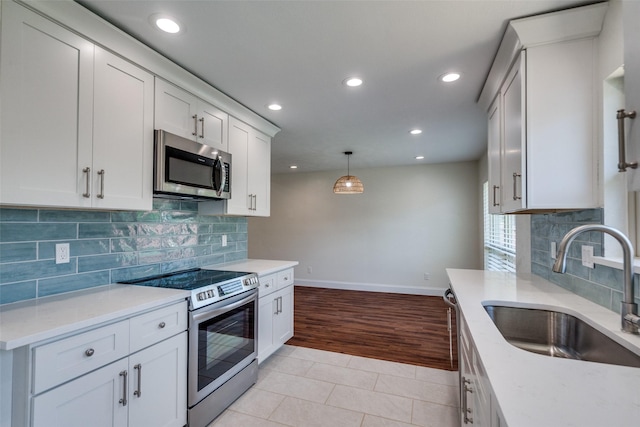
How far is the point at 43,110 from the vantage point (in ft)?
4.79

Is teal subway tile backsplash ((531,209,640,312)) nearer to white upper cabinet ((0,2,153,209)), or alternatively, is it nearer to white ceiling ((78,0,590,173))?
white ceiling ((78,0,590,173))

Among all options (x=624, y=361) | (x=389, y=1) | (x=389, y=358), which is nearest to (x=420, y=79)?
(x=389, y=1)

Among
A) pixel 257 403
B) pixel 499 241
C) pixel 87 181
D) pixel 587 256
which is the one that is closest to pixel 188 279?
pixel 87 181

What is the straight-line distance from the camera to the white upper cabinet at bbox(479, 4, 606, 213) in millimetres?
1564

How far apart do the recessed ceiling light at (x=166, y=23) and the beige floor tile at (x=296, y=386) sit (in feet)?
8.55

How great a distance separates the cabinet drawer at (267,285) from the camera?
8.90 ft

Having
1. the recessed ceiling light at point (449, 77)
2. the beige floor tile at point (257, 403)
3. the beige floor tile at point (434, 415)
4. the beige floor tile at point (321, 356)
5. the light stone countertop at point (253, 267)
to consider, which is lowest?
the beige floor tile at point (321, 356)

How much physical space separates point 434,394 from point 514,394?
6.32 ft

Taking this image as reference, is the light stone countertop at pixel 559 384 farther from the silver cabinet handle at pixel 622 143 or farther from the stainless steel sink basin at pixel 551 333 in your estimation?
the silver cabinet handle at pixel 622 143

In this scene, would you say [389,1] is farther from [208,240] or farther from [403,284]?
[403,284]

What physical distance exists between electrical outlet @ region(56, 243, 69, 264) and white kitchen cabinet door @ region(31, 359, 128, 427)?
2.45ft

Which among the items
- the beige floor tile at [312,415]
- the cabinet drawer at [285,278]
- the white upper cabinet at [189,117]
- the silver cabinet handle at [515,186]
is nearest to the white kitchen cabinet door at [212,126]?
the white upper cabinet at [189,117]

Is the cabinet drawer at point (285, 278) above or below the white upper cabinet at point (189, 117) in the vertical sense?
below

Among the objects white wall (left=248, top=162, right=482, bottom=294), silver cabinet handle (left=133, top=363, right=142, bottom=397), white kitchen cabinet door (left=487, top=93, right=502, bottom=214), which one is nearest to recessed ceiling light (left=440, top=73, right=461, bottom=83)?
white kitchen cabinet door (left=487, top=93, right=502, bottom=214)
